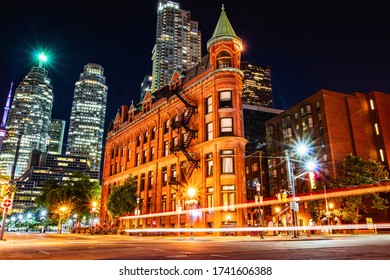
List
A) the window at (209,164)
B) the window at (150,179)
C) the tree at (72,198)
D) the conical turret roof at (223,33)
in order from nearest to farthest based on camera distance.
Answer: the window at (209,164)
the conical turret roof at (223,33)
the window at (150,179)
the tree at (72,198)

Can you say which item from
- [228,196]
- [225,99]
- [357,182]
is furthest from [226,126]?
[357,182]

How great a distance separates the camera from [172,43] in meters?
188

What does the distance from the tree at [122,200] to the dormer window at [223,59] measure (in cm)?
2260

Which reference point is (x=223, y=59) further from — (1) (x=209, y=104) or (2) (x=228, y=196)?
(2) (x=228, y=196)

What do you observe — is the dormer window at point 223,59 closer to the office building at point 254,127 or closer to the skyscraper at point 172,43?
the office building at point 254,127

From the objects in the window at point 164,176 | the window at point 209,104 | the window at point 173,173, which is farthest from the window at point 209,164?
the window at point 164,176

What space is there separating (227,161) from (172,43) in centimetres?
16419

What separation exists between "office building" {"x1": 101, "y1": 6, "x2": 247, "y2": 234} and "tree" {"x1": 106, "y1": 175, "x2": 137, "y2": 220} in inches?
102

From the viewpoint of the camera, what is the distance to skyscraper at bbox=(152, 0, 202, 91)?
599 feet

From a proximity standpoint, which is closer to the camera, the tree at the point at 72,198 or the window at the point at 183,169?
the window at the point at 183,169

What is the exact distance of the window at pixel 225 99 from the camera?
39.2m

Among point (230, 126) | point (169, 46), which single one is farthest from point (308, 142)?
point (169, 46)

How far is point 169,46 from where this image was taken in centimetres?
18675
